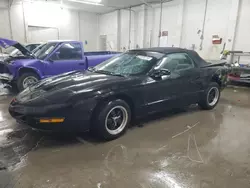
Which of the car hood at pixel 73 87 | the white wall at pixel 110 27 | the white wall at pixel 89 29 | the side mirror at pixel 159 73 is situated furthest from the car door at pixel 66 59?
the white wall at pixel 89 29

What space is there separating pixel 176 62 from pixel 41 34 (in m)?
11.8

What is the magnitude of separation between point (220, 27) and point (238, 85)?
2.75m

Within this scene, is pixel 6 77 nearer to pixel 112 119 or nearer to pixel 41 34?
pixel 112 119

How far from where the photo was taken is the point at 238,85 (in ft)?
26.4

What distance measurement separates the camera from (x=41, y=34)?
43.0ft

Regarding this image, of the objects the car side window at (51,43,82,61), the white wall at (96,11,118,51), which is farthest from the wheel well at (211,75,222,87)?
the white wall at (96,11,118,51)

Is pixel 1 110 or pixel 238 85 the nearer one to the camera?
pixel 1 110

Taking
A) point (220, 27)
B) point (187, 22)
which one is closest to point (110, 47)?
point (187, 22)

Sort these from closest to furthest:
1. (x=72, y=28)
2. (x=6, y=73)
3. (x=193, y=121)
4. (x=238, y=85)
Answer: (x=193, y=121)
(x=6, y=73)
(x=238, y=85)
(x=72, y=28)

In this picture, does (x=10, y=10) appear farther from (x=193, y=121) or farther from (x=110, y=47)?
(x=193, y=121)

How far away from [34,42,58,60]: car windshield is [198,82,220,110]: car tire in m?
4.44

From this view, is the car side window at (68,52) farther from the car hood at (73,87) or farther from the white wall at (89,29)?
the white wall at (89,29)

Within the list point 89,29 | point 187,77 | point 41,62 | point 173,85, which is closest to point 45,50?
point 41,62

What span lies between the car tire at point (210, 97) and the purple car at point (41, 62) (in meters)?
3.62
